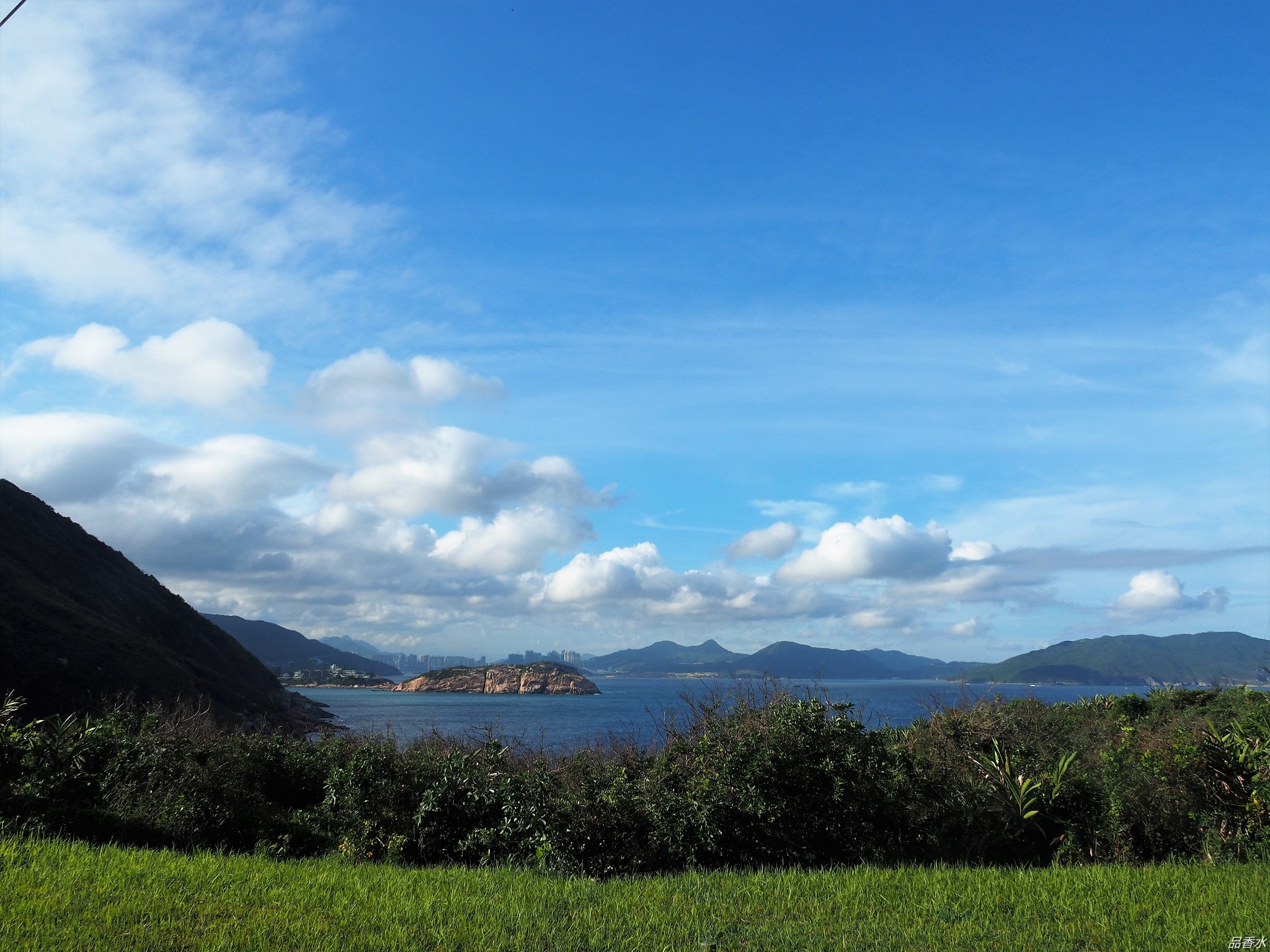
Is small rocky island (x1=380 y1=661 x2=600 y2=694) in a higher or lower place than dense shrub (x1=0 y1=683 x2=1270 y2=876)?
lower

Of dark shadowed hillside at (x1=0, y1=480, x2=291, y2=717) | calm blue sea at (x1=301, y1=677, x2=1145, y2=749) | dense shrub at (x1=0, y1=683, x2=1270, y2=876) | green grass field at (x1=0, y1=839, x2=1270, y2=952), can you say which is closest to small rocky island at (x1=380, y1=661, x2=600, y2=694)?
calm blue sea at (x1=301, y1=677, x2=1145, y2=749)

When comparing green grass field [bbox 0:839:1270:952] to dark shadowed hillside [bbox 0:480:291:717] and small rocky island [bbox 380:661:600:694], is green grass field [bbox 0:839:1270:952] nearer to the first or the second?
dark shadowed hillside [bbox 0:480:291:717]

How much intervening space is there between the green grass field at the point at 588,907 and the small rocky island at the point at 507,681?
154m

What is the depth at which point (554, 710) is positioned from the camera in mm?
88938

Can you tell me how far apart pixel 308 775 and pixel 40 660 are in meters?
43.4

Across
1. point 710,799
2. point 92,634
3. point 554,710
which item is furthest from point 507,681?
point 710,799

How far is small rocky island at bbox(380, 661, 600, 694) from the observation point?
159 meters

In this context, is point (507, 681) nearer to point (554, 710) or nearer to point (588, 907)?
point (554, 710)

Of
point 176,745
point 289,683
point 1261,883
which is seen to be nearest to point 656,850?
point 1261,883

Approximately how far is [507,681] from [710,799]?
161027 mm

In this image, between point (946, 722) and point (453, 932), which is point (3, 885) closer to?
point (453, 932)


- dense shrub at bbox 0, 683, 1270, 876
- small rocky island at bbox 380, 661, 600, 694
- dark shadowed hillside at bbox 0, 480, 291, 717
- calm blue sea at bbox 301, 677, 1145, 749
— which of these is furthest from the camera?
small rocky island at bbox 380, 661, 600, 694

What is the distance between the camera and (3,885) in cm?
652

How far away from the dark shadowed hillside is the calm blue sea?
12.2m
